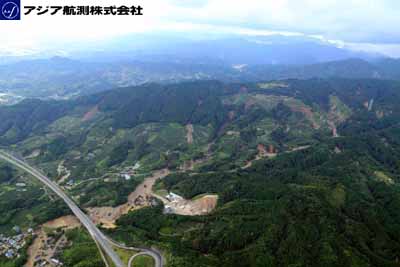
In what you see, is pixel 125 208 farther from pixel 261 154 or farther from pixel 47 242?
pixel 261 154

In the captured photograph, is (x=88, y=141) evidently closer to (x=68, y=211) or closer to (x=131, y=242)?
(x=68, y=211)

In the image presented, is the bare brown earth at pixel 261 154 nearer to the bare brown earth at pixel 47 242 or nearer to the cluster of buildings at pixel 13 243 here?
the bare brown earth at pixel 47 242

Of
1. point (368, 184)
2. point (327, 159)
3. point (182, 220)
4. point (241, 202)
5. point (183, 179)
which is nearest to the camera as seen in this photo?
point (182, 220)

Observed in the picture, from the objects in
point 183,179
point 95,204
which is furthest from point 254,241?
point 95,204

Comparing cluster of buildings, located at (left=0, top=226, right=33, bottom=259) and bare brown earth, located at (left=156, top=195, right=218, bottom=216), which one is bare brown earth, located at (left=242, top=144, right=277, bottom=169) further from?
cluster of buildings, located at (left=0, top=226, right=33, bottom=259)

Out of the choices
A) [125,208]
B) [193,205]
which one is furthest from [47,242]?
[193,205]

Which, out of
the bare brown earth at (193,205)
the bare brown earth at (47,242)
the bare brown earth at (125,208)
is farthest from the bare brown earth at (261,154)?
the bare brown earth at (47,242)
